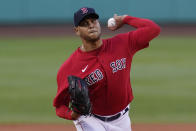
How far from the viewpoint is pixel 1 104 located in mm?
9555

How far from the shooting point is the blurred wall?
2033 cm

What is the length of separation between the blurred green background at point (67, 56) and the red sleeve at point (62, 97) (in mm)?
3747

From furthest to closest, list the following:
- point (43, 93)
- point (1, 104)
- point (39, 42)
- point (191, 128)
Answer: point (39, 42), point (43, 93), point (1, 104), point (191, 128)

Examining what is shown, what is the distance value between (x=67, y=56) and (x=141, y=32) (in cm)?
1030

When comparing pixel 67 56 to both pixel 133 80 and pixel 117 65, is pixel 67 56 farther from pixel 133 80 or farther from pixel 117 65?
pixel 117 65

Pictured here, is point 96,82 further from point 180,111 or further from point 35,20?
point 35,20

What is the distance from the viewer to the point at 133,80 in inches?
446

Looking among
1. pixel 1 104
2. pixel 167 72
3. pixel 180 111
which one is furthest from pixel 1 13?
pixel 180 111

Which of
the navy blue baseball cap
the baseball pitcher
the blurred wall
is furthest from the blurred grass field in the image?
the navy blue baseball cap

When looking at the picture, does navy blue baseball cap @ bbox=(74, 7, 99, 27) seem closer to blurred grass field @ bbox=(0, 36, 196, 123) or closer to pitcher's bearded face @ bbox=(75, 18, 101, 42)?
pitcher's bearded face @ bbox=(75, 18, 101, 42)


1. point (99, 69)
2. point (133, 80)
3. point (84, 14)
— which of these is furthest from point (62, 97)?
point (133, 80)

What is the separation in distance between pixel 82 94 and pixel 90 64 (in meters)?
0.50

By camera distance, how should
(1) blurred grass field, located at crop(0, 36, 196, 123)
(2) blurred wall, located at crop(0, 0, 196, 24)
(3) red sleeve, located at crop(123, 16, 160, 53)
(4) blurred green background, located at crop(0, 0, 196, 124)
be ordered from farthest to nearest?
(2) blurred wall, located at crop(0, 0, 196, 24), (4) blurred green background, located at crop(0, 0, 196, 124), (1) blurred grass field, located at crop(0, 36, 196, 123), (3) red sleeve, located at crop(123, 16, 160, 53)

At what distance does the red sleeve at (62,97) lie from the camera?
177 inches
